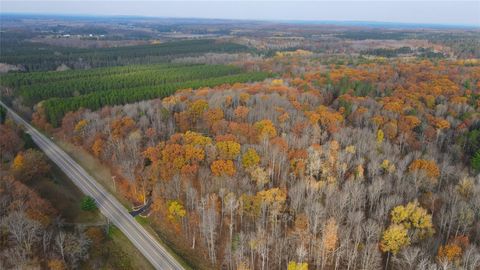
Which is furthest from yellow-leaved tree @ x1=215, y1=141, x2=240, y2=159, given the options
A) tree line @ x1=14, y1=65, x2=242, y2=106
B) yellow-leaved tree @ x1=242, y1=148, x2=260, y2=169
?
tree line @ x1=14, y1=65, x2=242, y2=106

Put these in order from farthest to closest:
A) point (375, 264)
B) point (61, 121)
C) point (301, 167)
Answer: point (61, 121) < point (301, 167) < point (375, 264)

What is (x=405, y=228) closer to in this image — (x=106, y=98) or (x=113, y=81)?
(x=106, y=98)

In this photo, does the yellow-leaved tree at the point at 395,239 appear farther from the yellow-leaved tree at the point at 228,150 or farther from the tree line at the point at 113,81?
the tree line at the point at 113,81

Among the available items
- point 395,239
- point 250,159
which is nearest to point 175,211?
point 250,159

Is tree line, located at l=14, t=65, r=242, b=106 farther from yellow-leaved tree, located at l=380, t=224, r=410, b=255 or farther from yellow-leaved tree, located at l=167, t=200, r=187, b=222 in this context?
yellow-leaved tree, located at l=380, t=224, r=410, b=255

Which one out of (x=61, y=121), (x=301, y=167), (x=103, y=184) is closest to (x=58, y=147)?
(x=61, y=121)

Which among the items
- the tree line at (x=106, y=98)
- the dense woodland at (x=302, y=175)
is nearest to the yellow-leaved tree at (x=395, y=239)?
the dense woodland at (x=302, y=175)

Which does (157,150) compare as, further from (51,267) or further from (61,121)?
(61,121)
